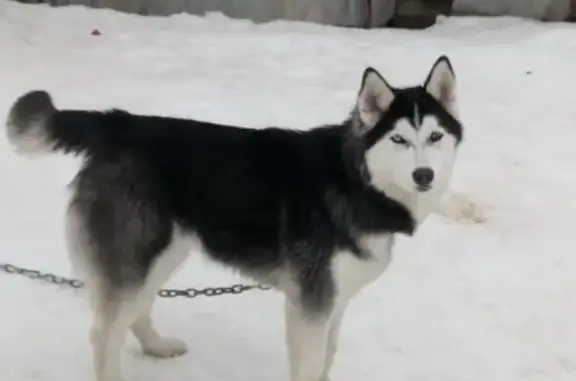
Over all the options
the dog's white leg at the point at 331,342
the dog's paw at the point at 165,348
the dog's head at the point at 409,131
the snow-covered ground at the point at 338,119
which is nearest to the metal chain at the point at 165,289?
the snow-covered ground at the point at 338,119

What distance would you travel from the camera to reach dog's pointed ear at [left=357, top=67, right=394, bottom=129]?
1.67 m

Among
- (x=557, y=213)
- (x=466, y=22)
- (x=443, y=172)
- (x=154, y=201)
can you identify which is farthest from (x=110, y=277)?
(x=466, y=22)

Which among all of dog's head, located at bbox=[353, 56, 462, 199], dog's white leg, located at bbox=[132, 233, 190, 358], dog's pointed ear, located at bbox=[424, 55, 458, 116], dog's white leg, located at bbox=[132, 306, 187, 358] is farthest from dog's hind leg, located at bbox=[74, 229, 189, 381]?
dog's pointed ear, located at bbox=[424, 55, 458, 116]

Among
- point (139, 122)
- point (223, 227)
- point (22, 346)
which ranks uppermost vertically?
point (139, 122)

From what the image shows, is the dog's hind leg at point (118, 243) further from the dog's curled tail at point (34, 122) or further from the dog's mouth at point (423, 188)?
the dog's mouth at point (423, 188)

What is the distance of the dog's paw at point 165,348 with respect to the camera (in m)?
2.22

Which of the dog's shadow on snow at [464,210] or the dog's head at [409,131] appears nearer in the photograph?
the dog's head at [409,131]

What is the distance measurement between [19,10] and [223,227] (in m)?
4.17

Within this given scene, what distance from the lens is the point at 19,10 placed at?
5.55 meters

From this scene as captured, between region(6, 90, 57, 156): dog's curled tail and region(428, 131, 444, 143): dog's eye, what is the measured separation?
78 cm

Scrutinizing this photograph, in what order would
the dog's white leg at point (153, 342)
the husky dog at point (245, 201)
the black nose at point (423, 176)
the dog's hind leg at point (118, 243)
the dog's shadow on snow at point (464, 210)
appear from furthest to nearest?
the dog's shadow on snow at point (464, 210) < the dog's white leg at point (153, 342) < the dog's hind leg at point (118, 243) < the husky dog at point (245, 201) < the black nose at point (423, 176)

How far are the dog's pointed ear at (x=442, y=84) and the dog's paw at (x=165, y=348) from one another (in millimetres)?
938

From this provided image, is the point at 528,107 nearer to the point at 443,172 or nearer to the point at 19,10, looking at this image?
the point at 443,172

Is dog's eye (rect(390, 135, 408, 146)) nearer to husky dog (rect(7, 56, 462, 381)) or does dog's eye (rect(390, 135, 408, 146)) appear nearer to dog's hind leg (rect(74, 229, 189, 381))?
husky dog (rect(7, 56, 462, 381))
